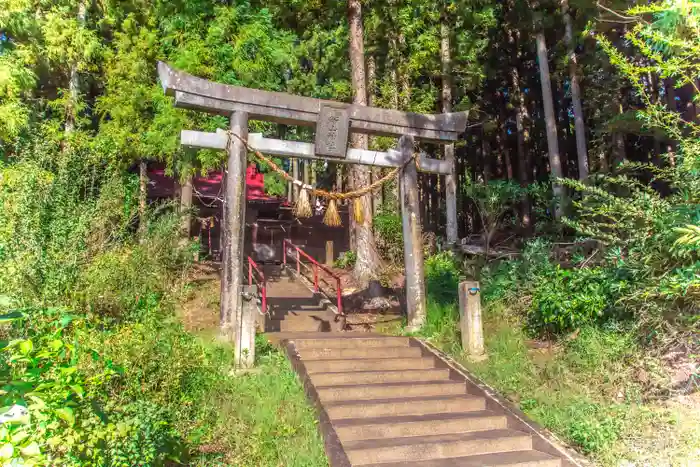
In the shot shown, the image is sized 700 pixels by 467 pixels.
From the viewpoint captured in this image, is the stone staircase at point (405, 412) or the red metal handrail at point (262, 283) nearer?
the stone staircase at point (405, 412)

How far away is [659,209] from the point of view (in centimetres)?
689

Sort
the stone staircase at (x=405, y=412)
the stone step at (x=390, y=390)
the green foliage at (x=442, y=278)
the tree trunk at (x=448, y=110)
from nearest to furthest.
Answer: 1. the stone staircase at (x=405, y=412)
2. the stone step at (x=390, y=390)
3. the green foliage at (x=442, y=278)
4. the tree trunk at (x=448, y=110)

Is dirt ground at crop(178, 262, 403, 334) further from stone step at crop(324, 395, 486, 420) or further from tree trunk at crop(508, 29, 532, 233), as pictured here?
tree trunk at crop(508, 29, 532, 233)

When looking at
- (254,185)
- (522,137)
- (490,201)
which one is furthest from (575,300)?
(254,185)

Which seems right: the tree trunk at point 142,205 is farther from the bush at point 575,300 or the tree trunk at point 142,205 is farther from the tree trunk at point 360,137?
the bush at point 575,300

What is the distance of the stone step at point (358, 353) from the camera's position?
742cm

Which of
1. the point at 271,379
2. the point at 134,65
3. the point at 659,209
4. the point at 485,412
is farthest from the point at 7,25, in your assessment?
the point at 659,209

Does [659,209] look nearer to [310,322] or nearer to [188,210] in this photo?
[310,322]

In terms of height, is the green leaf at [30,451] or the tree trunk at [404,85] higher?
the tree trunk at [404,85]

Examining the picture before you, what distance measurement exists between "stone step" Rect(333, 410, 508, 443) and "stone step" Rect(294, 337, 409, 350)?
1.97 m

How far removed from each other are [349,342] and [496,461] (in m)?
3.16

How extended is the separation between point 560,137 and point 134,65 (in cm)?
2024

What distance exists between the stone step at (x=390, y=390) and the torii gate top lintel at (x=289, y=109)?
485 cm

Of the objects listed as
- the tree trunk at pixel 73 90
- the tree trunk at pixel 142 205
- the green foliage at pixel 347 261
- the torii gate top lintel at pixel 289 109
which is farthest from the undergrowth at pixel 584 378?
the tree trunk at pixel 73 90
